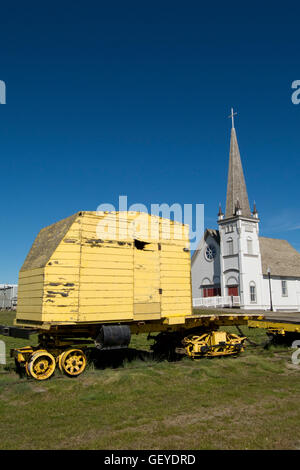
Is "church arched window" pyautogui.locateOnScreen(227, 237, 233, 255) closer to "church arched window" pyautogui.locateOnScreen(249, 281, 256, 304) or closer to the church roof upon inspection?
the church roof

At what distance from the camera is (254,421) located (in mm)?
5902

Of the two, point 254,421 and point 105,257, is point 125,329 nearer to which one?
point 105,257

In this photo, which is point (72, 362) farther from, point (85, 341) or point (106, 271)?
point (106, 271)

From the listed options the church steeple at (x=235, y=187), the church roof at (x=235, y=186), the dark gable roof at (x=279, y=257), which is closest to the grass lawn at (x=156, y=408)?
the church steeple at (x=235, y=187)

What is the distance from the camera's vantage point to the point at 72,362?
29.5 ft

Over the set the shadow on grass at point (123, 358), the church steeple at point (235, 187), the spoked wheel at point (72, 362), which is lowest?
the shadow on grass at point (123, 358)

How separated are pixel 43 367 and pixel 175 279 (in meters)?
4.33

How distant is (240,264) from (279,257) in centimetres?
957

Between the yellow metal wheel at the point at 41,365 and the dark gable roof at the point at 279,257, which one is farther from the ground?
the dark gable roof at the point at 279,257

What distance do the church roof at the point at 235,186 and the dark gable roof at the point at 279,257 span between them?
654 centimetres

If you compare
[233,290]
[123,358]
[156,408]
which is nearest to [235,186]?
[233,290]

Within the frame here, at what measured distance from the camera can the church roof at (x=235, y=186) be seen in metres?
46.0

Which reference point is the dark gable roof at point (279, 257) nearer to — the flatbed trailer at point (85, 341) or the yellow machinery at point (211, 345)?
the yellow machinery at point (211, 345)

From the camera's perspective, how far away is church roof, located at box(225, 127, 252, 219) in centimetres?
4596
